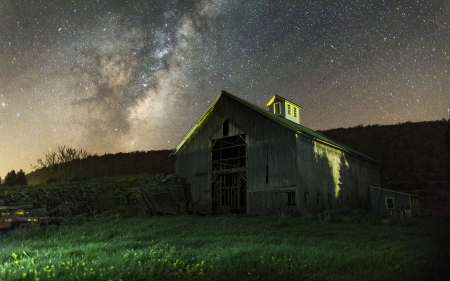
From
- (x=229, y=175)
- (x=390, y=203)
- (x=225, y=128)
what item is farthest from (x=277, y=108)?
(x=390, y=203)

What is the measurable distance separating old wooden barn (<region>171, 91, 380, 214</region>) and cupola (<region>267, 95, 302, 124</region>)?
23.3ft

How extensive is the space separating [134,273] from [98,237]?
856 centimetres

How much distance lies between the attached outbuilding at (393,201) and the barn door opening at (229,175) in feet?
40.3

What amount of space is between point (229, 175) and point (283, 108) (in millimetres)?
10536

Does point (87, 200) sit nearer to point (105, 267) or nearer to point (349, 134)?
point (105, 267)

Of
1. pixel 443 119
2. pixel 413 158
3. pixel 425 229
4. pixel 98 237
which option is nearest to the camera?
pixel 98 237

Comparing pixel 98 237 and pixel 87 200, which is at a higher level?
pixel 87 200

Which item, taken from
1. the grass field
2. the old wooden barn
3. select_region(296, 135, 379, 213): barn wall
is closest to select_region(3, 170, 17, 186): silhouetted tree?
the old wooden barn

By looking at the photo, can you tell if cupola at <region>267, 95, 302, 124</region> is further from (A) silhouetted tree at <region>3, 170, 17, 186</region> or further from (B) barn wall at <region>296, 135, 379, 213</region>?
(A) silhouetted tree at <region>3, 170, 17, 186</region>

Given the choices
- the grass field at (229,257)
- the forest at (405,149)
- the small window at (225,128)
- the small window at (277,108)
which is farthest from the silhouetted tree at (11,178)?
the forest at (405,149)

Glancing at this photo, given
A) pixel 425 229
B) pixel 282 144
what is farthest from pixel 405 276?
pixel 282 144

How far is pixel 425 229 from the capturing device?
64.8 feet

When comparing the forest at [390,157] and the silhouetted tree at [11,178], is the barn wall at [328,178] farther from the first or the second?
the silhouetted tree at [11,178]

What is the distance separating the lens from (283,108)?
1505 inches
